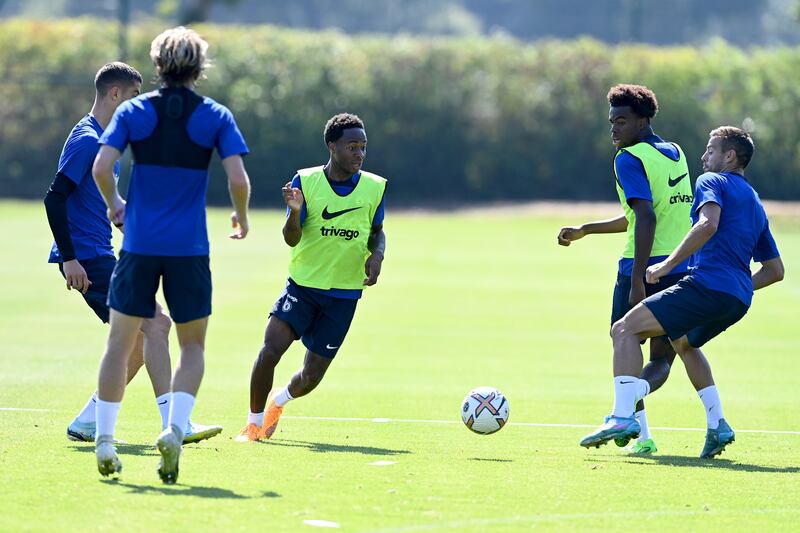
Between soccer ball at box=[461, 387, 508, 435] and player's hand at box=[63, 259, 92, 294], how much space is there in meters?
2.77

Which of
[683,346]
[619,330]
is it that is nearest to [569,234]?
[619,330]

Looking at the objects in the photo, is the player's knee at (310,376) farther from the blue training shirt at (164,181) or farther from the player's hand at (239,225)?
the blue training shirt at (164,181)

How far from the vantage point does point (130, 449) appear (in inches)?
339

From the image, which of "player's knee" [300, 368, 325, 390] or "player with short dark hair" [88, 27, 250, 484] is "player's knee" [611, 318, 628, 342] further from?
"player with short dark hair" [88, 27, 250, 484]

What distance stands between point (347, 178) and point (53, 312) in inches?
409

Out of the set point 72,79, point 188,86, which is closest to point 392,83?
point 72,79

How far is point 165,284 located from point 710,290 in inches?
142

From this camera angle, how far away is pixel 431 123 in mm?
56250

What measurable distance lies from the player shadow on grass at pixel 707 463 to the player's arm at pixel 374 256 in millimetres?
2190

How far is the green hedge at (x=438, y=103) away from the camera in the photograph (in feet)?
179

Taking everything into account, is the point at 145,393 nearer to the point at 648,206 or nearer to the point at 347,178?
the point at 347,178

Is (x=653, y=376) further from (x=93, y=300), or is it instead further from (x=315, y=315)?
(x=93, y=300)

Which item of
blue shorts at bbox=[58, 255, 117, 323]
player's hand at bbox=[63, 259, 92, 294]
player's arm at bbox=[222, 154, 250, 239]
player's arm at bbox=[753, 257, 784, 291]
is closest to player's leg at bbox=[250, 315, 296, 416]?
blue shorts at bbox=[58, 255, 117, 323]

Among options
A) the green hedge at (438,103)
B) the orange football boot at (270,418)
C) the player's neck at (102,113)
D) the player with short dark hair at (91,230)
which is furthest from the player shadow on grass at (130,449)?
the green hedge at (438,103)
